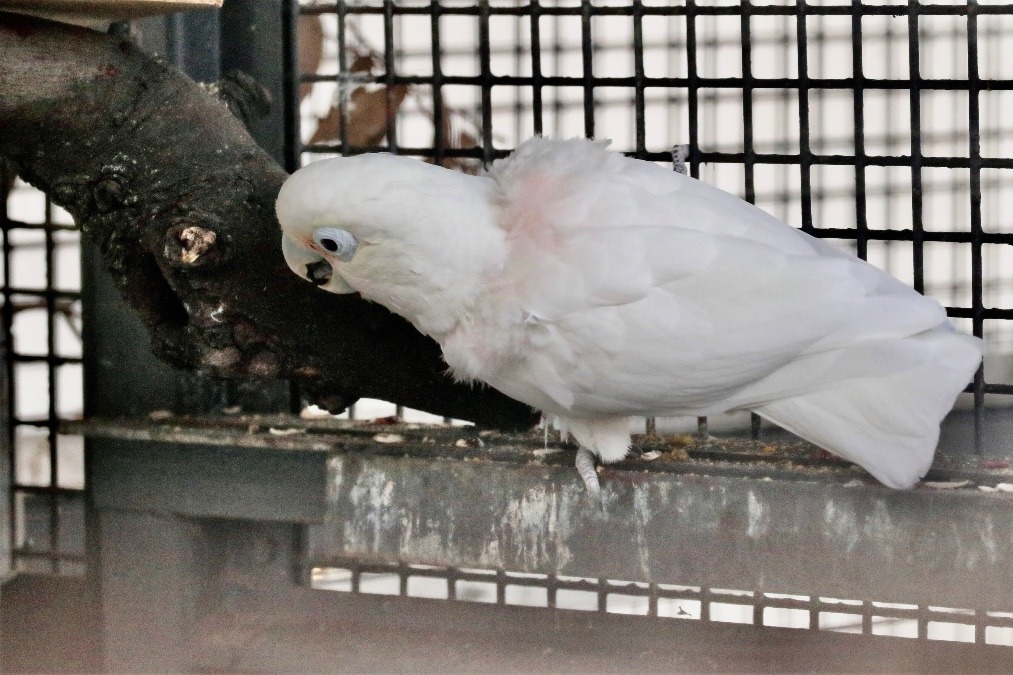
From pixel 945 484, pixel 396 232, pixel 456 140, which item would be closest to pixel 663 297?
pixel 396 232

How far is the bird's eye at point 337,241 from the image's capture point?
1415mm

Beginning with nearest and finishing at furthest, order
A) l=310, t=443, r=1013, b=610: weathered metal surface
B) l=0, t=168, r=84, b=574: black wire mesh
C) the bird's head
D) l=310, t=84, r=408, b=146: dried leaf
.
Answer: the bird's head < l=310, t=443, r=1013, b=610: weathered metal surface < l=310, t=84, r=408, b=146: dried leaf < l=0, t=168, r=84, b=574: black wire mesh

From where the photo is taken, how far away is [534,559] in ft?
6.03

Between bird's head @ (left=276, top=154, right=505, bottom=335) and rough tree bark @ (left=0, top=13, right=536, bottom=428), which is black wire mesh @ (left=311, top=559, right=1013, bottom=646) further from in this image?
bird's head @ (left=276, top=154, right=505, bottom=335)

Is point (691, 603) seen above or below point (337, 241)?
below

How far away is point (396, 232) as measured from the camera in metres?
1.42

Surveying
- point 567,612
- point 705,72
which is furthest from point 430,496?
point 705,72

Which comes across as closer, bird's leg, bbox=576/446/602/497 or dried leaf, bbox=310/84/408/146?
bird's leg, bbox=576/446/602/497

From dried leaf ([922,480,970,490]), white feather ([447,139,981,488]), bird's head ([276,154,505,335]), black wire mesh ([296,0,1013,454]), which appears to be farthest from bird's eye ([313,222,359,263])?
dried leaf ([922,480,970,490])

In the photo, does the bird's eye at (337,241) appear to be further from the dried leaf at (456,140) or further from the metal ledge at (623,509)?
the dried leaf at (456,140)

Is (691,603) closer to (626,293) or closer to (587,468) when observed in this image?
(587,468)

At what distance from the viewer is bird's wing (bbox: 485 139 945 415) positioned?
4.76ft

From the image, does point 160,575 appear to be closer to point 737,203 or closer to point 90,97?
point 90,97

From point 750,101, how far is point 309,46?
83cm
